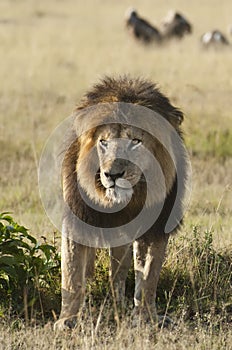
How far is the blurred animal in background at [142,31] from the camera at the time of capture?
69.6 feet

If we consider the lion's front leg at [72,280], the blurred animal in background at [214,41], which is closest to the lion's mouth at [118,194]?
the lion's front leg at [72,280]

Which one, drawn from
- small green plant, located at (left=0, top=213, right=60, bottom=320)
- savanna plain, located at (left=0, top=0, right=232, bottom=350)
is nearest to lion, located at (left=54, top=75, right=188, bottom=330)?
savanna plain, located at (left=0, top=0, right=232, bottom=350)

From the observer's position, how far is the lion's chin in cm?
418

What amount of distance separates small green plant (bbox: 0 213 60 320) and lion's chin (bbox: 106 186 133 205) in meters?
0.83

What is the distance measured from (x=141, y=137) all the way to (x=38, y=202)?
11.4ft

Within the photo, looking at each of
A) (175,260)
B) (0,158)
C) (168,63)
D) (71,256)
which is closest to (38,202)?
(0,158)

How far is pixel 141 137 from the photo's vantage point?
434cm

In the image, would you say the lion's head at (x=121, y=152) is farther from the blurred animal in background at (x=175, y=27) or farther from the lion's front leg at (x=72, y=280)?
the blurred animal in background at (x=175, y=27)

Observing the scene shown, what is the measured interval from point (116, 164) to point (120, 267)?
1.17 m

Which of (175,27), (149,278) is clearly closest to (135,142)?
(149,278)

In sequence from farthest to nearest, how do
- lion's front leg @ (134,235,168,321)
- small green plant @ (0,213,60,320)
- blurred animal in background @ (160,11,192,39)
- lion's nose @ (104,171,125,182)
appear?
blurred animal in background @ (160,11,192,39) < small green plant @ (0,213,60,320) < lion's front leg @ (134,235,168,321) < lion's nose @ (104,171,125,182)

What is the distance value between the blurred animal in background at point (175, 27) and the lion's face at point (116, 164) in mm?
17859

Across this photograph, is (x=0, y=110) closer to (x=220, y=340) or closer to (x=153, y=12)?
(x=220, y=340)

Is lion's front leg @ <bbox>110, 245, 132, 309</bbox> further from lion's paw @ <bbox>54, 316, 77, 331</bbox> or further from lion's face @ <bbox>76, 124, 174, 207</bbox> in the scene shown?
lion's face @ <bbox>76, 124, 174, 207</bbox>
